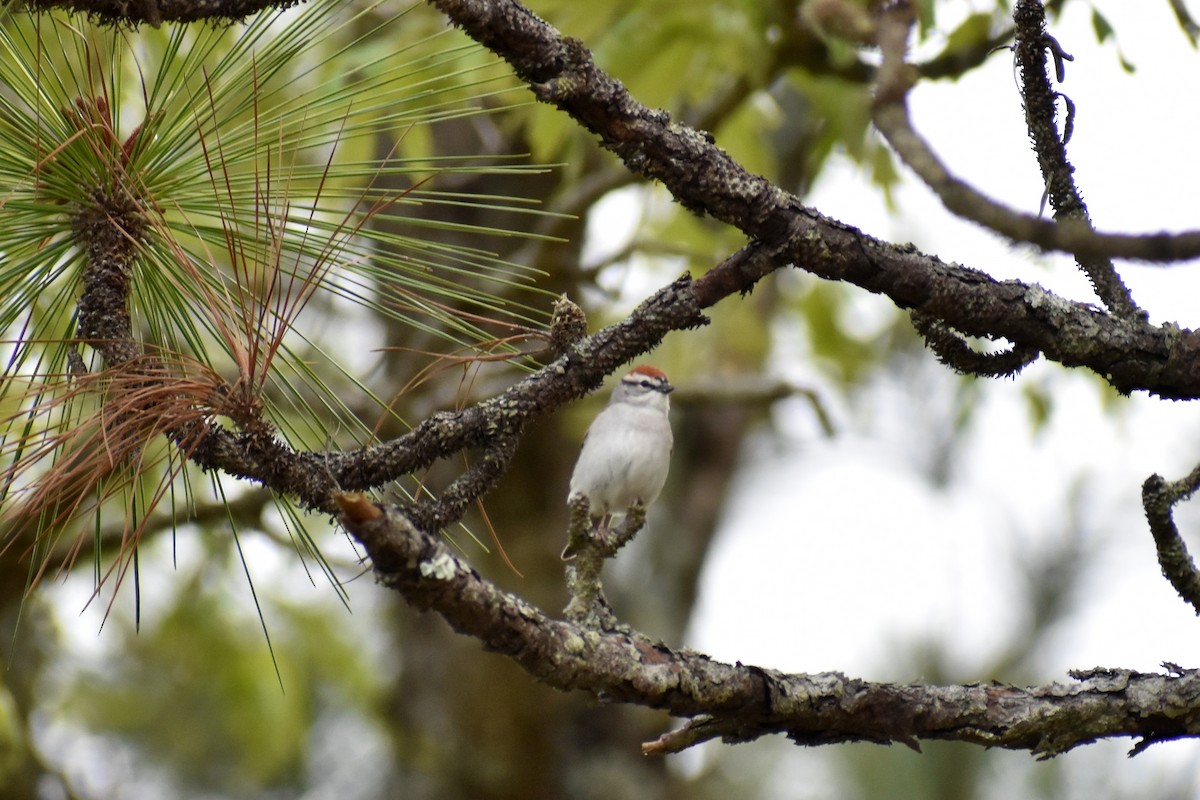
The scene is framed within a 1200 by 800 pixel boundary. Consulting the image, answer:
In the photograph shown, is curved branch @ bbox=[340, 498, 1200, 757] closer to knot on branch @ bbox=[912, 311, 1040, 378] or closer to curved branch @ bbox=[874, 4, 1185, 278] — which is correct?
knot on branch @ bbox=[912, 311, 1040, 378]

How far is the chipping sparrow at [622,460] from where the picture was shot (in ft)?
9.20

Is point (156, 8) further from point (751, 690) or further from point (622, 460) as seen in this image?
point (622, 460)

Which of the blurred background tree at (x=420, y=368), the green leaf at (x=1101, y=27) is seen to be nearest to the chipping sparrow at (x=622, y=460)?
the blurred background tree at (x=420, y=368)

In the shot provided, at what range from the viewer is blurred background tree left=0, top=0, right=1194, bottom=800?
1.93 m

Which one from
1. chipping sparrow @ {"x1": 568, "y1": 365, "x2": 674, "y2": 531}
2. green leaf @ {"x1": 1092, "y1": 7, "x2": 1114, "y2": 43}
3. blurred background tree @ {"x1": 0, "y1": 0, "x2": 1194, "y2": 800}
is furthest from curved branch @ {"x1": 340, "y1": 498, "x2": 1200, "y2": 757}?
green leaf @ {"x1": 1092, "y1": 7, "x2": 1114, "y2": 43}

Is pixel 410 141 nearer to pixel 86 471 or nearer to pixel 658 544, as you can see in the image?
pixel 86 471

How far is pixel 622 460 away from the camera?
281 cm

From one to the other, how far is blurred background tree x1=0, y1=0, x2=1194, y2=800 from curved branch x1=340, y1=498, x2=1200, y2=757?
12 centimetres

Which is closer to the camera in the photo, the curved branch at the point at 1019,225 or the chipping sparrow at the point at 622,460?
the curved branch at the point at 1019,225

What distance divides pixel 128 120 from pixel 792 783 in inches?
266

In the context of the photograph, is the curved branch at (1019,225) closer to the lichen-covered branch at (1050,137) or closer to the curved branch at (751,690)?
the lichen-covered branch at (1050,137)

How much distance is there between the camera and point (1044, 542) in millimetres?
8477

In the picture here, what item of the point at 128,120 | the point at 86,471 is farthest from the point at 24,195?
the point at 128,120

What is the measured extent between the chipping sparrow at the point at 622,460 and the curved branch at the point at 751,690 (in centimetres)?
106
